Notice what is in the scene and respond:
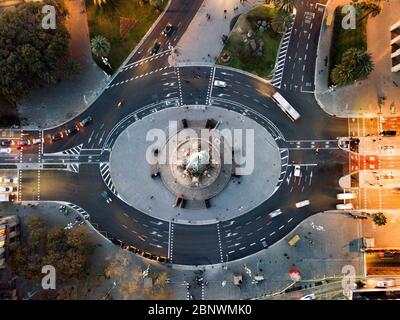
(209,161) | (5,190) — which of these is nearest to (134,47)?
(209,161)

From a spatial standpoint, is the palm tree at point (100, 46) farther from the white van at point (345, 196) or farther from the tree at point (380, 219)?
the tree at point (380, 219)

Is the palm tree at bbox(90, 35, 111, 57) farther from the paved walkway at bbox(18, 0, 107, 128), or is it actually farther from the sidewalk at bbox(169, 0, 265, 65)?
the sidewalk at bbox(169, 0, 265, 65)

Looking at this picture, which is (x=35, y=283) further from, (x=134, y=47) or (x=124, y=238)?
(x=134, y=47)

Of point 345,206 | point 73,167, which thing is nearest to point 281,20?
point 345,206

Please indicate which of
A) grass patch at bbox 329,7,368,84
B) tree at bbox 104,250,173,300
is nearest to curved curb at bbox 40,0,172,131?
tree at bbox 104,250,173,300

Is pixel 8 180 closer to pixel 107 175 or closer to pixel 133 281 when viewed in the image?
pixel 107 175
